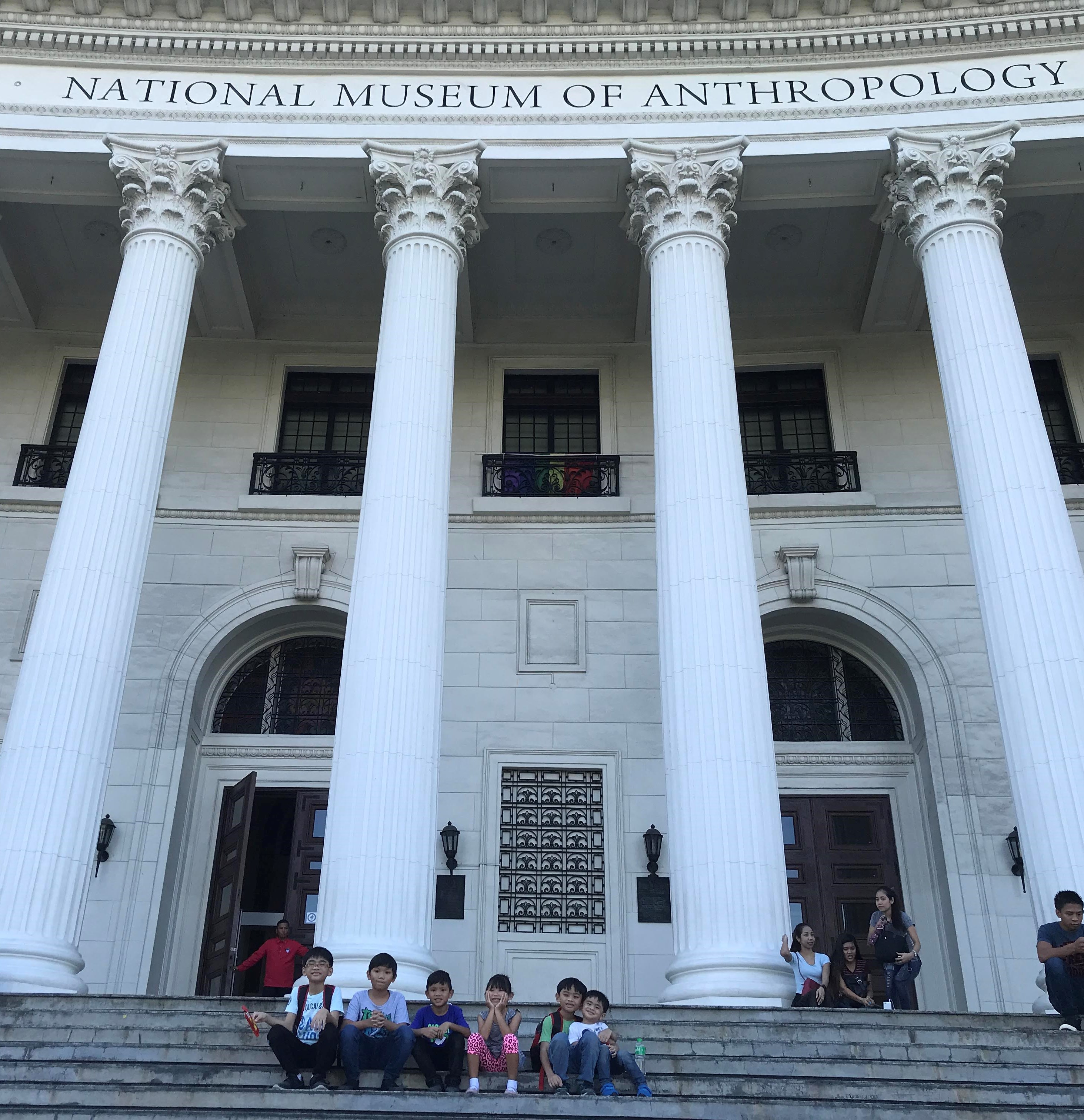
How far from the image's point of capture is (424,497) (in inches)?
518

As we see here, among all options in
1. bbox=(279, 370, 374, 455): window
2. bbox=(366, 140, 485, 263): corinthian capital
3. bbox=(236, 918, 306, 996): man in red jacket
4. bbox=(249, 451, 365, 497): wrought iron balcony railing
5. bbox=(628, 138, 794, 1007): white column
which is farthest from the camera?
bbox=(279, 370, 374, 455): window

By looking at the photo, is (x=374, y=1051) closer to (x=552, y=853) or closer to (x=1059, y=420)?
(x=552, y=853)

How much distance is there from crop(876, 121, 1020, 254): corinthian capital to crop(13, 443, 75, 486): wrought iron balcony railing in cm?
1269

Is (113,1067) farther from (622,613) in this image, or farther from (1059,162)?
(1059,162)

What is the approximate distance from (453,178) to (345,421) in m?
5.37

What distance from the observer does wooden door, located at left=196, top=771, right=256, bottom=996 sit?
15.1 metres

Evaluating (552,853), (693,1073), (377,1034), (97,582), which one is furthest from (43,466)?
(693,1073)

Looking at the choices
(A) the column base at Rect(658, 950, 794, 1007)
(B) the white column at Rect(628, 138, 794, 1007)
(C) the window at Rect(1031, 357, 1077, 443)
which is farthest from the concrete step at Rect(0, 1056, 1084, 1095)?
(C) the window at Rect(1031, 357, 1077, 443)

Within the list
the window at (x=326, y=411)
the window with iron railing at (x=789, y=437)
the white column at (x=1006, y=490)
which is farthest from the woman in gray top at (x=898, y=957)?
the window at (x=326, y=411)

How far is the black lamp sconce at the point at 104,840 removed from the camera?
50.6ft

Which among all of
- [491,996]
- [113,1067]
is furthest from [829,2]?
[113,1067]

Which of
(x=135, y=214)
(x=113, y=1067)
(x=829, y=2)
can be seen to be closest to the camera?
(x=113, y=1067)

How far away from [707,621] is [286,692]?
778 cm

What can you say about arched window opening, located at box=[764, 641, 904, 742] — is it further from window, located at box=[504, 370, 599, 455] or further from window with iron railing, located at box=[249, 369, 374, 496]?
window with iron railing, located at box=[249, 369, 374, 496]
